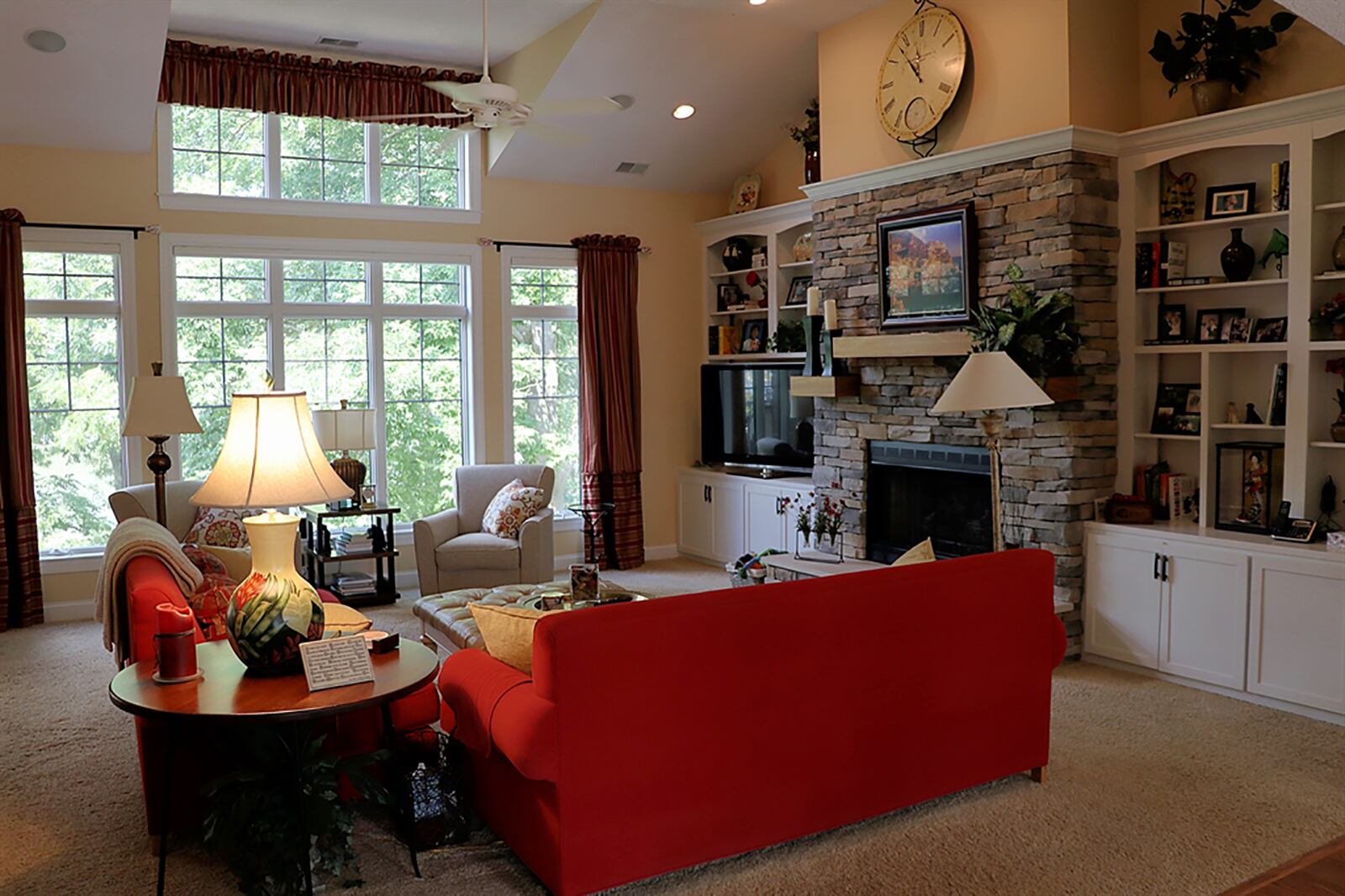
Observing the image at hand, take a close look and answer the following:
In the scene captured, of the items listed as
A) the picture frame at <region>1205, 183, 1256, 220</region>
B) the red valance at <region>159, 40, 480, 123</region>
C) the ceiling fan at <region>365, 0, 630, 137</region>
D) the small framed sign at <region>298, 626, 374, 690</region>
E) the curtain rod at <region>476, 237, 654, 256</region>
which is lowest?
the small framed sign at <region>298, 626, 374, 690</region>

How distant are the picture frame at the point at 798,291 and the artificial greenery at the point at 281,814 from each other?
5195mm

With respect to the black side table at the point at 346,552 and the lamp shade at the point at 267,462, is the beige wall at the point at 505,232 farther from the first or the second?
the lamp shade at the point at 267,462

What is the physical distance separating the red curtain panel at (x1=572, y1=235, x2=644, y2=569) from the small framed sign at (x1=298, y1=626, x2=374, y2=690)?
4.92 meters

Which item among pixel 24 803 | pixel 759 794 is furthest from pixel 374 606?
pixel 759 794

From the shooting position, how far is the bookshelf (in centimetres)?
479

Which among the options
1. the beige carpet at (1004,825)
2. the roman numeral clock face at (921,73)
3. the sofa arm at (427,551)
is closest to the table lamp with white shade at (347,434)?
the sofa arm at (427,551)

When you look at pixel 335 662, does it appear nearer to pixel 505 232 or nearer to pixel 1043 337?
pixel 1043 337

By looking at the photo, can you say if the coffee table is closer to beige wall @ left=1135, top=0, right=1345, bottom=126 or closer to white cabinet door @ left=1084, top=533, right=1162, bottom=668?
white cabinet door @ left=1084, top=533, right=1162, bottom=668

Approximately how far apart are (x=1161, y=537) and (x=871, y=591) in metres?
2.35

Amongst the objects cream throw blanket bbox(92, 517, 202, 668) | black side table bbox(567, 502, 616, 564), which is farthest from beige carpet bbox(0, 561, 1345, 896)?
black side table bbox(567, 502, 616, 564)

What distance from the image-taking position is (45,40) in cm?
554

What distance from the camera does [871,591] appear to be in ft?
11.3

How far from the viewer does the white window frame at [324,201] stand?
679 cm

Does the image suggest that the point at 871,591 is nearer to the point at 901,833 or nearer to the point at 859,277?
the point at 901,833
